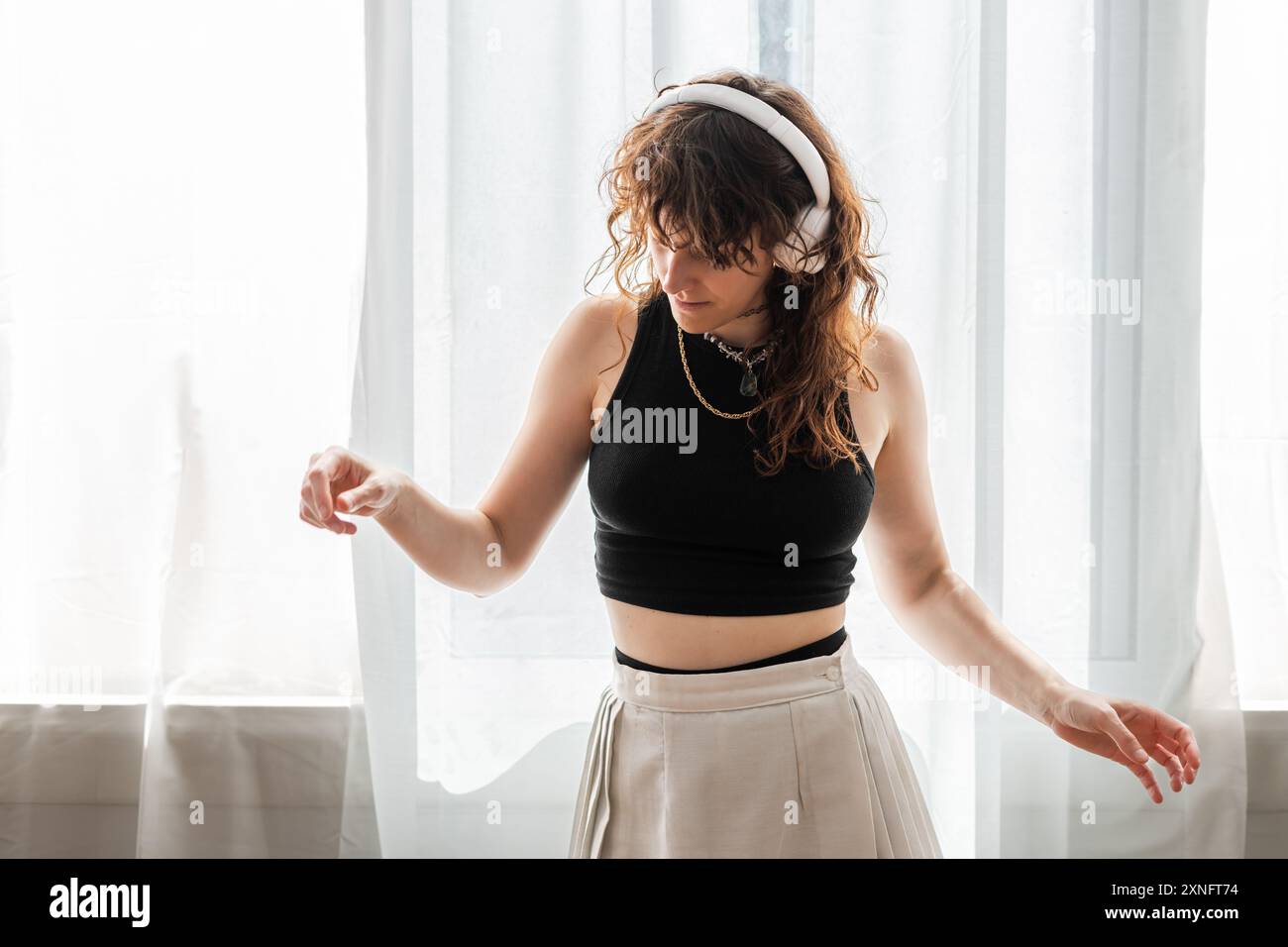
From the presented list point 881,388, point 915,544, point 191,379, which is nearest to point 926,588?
point 915,544

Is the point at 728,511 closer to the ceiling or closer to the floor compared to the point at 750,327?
closer to the floor

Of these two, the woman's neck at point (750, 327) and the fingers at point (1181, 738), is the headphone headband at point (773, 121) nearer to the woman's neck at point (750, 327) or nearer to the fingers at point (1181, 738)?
the woman's neck at point (750, 327)

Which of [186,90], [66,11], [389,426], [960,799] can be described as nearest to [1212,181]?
[960,799]

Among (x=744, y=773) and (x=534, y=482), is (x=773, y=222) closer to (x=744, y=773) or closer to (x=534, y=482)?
(x=534, y=482)

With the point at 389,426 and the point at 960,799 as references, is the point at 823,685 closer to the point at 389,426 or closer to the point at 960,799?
the point at 960,799

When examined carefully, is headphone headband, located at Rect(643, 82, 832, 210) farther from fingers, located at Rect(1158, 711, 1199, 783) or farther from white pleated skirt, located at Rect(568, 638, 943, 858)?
fingers, located at Rect(1158, 711, 1199, 783)

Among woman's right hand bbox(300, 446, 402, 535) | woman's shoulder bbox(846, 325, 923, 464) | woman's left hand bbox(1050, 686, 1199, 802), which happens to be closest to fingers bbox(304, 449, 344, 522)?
woman's right hand bbox(300, 446, 402, 535)

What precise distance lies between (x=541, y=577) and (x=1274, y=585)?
102 centimetres

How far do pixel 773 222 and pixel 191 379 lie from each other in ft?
2.84

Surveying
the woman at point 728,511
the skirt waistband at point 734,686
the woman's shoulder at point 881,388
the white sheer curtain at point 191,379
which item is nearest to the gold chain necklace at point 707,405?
the woman at point 728,511

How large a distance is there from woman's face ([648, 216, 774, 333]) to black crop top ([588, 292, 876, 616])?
0.15 feet

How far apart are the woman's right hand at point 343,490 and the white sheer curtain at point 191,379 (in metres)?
0.53

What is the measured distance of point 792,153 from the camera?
2.57 feet

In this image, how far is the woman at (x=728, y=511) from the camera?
0.78 metres
